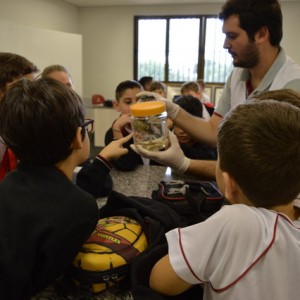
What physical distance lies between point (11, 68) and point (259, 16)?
1.13 meters

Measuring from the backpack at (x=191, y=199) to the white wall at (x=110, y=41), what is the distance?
18.3 ft

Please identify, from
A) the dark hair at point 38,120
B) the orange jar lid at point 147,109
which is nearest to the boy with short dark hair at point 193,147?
the orange jar lid at point 147,109

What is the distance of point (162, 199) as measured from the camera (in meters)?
0.98

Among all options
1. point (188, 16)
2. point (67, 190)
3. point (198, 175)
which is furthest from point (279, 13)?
point (188, 16)

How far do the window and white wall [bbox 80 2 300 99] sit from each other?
0.14 meters

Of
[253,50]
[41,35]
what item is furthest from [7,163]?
[41,35]

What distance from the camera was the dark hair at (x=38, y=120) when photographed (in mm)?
699

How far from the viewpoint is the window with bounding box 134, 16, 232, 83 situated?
6020 millimetres

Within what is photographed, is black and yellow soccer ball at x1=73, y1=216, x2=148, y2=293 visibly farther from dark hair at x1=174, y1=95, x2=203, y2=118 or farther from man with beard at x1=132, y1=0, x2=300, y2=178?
dark hair at x1=174, y1=95, x2=203, y2=118

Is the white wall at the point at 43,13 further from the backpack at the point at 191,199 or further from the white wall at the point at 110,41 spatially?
the backpack at the point at 191,199

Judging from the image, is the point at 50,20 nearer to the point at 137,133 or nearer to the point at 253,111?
the point at 137,133

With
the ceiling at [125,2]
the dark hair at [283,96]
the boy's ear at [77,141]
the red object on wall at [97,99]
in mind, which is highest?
the ceiling at [125,2]

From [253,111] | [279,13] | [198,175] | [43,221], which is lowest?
[198,175]

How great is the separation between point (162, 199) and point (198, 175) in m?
0.45
